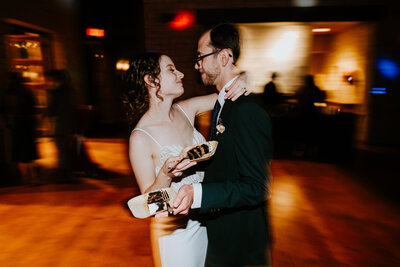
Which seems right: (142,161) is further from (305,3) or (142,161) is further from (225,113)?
(305,3)

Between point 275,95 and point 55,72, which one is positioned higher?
point 55,72

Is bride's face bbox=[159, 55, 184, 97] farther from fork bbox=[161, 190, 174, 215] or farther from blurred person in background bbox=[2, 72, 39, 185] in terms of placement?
blurred person in background bbox=[2, 72, 39, 185]

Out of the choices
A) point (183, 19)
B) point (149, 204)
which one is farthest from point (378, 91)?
point (149, 204)

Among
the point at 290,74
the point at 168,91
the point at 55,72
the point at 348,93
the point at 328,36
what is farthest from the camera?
the point at 328,36

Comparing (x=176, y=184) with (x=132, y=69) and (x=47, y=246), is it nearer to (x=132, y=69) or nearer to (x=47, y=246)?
(x=132, y=69)

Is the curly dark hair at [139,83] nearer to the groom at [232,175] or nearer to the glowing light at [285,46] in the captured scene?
the groom at [232,175]

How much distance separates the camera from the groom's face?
1503 millimetres

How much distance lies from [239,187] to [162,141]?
2.46 feet

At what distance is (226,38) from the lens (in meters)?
1.47

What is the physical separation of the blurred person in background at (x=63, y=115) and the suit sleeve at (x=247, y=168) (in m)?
4.42

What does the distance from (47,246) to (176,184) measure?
2404mm

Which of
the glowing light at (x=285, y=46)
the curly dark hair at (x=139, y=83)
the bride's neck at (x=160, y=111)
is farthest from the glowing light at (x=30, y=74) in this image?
the bride's neck at (x=160, y=111)

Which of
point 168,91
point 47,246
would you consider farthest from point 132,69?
point 47,246

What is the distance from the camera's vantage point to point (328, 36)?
9742 mm
